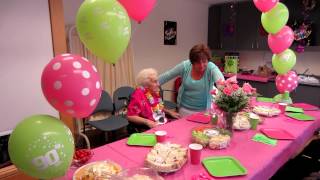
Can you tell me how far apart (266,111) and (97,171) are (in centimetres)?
174

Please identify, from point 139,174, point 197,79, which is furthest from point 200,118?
point 139,174

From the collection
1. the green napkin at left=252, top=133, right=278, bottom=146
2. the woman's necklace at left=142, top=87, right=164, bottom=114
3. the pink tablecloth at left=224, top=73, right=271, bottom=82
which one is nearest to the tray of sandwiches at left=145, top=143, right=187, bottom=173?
the green napkin at left=252, top=133, right=278, bottom=146

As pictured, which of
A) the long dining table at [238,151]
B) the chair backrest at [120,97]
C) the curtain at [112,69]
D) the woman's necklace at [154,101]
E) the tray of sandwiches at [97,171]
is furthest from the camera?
the chair backrest at [120,97]

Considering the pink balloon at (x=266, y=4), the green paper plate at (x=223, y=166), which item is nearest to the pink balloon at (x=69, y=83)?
the green paper plate at (x=223, y=166)

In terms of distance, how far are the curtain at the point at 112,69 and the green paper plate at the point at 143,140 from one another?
6.96ft

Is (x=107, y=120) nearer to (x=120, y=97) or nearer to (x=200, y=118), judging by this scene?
(x=120, y=97)

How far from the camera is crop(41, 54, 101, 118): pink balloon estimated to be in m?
0.95

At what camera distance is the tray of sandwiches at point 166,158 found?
1.23m

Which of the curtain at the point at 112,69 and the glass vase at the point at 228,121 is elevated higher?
the curtain at the point at 112,69

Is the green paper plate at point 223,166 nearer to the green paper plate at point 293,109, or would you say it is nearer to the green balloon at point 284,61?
the green paper plate at point 293,109

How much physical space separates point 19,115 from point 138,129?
123 cm

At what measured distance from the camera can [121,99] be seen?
11.7 ft

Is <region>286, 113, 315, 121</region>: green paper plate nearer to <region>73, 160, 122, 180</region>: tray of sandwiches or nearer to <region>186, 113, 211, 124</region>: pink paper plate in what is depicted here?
<region>186, 113, 211, 124</region>: pink paper plate

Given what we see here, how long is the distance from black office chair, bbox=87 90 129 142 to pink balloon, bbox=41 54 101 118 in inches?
74.3
